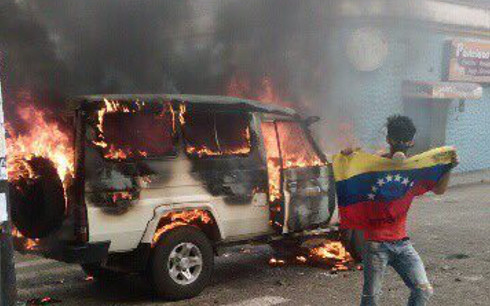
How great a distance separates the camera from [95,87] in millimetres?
9438

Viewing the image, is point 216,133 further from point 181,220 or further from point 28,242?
point 28,242

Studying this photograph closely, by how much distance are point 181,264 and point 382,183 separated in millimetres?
2743

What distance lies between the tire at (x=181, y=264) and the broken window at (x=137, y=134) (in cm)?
93

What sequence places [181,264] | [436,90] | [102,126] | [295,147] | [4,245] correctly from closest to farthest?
[4,245] → [102,126] → [181,264] → [295,147] → [436,90]

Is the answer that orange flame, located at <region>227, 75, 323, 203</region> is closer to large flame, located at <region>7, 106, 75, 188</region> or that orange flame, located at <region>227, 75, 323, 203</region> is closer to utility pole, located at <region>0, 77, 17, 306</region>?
large flame, located at <region>7, 106, 75, 188</region>

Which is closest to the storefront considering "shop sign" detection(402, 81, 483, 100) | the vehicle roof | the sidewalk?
"shop sign" detection(402, 81, 483, 100)

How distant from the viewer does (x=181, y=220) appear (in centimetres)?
656

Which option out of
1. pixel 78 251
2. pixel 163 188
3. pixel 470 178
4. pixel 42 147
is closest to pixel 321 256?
pixel 163 188

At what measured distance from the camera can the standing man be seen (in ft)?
14.6

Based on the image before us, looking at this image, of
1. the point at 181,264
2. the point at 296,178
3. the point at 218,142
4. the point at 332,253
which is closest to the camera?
the point at 181,264

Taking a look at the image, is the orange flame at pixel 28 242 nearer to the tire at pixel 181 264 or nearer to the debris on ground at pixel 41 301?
the debris on ground at pixel 41 301

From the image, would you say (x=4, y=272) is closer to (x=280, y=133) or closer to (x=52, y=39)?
(x=280, y=133)

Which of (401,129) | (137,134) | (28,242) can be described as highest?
(401,129)

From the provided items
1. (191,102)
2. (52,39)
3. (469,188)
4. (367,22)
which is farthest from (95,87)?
(469,188)
